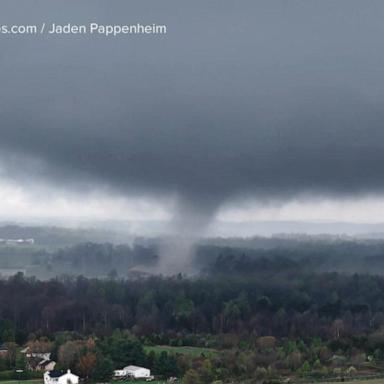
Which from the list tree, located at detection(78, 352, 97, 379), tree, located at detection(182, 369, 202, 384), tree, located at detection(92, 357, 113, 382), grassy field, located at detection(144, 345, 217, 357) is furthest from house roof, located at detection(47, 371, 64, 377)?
grassy field, located at detection(144, 345, 217, 357)

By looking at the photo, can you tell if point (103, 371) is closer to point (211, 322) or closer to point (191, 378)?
point (191, 378)

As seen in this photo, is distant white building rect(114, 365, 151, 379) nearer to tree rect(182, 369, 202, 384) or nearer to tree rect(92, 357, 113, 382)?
tree rect(92, 357, 113, 382)

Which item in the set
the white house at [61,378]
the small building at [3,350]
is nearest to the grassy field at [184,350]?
the white house at [61,378]

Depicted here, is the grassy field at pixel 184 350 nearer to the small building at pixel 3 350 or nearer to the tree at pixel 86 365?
the tree at pixel 86 365

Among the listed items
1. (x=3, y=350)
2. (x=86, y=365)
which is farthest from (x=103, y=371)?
(x=3, y=350)

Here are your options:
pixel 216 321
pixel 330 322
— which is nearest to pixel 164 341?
pixel 216 321

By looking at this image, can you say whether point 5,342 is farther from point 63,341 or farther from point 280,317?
point 280,317
